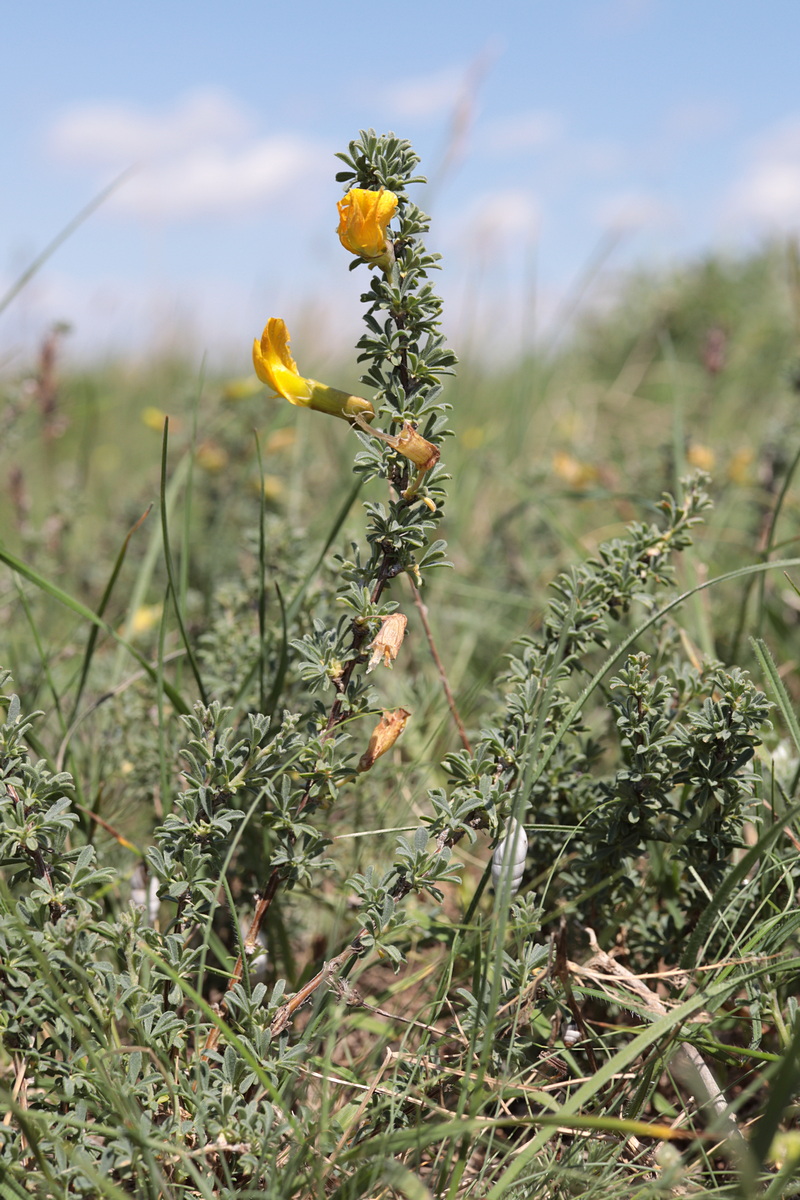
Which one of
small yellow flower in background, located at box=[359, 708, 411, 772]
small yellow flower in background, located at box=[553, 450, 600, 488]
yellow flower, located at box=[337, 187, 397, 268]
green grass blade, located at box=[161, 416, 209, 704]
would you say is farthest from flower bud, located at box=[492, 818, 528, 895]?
small yellow flower in background, located at box=[553, 450, 600, 488]

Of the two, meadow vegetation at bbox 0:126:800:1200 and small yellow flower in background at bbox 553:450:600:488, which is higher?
small yellow flower in background at bbox 553:450:600:488

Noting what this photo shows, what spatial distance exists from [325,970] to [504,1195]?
34cm

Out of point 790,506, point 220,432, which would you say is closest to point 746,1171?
point 790,506

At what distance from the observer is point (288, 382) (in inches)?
44.8

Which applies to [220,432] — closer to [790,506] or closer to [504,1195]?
[790,506]

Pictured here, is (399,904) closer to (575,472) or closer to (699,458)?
(699,458)

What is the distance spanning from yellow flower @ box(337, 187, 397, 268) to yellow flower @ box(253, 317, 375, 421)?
0.43 feet

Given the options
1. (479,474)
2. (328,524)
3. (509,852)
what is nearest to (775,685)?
(509,852)

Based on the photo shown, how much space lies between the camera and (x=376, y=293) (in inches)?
44.4

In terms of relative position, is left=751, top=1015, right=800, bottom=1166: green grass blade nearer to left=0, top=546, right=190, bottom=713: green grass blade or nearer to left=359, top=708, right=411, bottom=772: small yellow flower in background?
left=359, top=708, right=411, bottom=772: small yellow flower in background

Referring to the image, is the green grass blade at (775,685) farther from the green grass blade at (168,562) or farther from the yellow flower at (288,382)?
the green grass blade at (168,562)

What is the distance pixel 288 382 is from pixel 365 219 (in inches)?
8.4

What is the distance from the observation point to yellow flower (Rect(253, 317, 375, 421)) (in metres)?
1.12

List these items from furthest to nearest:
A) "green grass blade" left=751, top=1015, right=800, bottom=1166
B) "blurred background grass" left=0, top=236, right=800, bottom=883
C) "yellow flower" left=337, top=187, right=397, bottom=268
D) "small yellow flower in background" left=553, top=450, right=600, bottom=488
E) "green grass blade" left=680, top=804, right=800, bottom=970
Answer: "small yellow flower in background" left=553, top=450, right=600, bottom=488 < "blurred background grass" left=0, top=236, right=800, bottom=883 < "yellow flower" left=337, top=187, right=397, bottom=268 < "green grass blade" left=680, top=804, right=800, bottom=970 < "green grass blade" left=751, top=1015, right=800, bottom=1166
